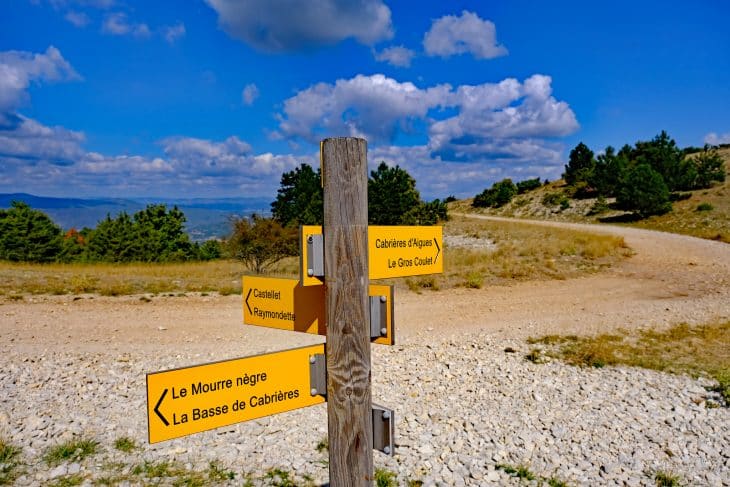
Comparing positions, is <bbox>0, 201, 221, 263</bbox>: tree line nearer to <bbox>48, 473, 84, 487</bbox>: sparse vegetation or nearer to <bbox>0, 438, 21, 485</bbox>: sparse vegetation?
<bbox>0, 438, 21, 485</bbox>: sparse vegetation

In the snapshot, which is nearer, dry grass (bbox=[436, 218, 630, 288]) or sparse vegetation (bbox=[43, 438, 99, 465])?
sparse vegetation (bbox=[43, 438, 99, 465])

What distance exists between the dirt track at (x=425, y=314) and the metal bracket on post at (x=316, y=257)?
607 cm

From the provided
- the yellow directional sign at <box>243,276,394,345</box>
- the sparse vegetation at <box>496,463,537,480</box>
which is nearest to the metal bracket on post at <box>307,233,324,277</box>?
the yellow directional sign at <box>243,276,394,345</box>

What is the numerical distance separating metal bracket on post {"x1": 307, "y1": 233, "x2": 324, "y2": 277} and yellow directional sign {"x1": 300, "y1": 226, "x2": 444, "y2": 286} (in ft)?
0.05

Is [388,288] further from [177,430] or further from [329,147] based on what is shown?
[177,430]

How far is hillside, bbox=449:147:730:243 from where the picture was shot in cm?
2736

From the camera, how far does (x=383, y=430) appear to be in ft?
7.26

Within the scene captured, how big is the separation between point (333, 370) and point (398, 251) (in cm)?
76

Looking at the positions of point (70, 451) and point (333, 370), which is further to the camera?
point (70, 451)

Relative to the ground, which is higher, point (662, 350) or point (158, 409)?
point (158, 409)

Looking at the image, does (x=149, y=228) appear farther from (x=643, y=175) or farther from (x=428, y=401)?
(x=643, y=175)

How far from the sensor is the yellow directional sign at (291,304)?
2322 mm

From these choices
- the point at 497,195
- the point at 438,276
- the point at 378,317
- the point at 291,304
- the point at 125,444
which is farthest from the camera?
the point at 497,195

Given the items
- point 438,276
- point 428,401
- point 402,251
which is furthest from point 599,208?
point 402,251
